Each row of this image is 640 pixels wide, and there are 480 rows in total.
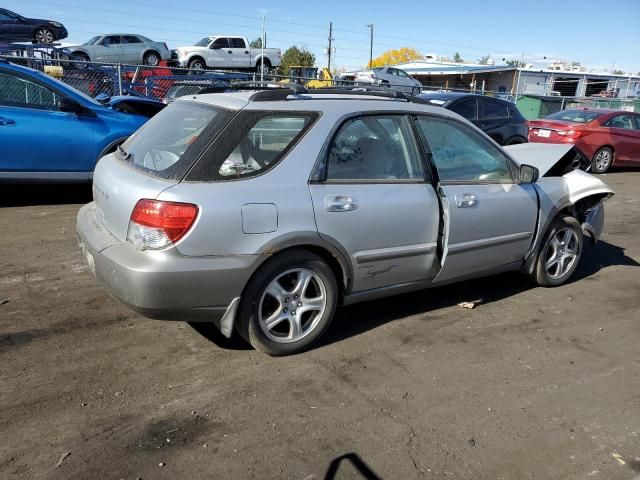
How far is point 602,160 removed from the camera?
43.3 feet

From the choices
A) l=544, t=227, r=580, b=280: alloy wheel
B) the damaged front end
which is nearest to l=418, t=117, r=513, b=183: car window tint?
the damaged front end

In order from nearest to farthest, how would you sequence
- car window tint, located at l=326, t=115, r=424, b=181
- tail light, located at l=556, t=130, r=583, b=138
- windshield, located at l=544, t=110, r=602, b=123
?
car window tint, located at l=326, t=115, r=424, b=181 < tail light, located at l=556, t=130, r=583, b=138 < windshield, located at l=544, t=110, r=602, b=123

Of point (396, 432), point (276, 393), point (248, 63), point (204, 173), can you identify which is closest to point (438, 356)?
point (396, 432)

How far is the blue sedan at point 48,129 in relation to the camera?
664cm

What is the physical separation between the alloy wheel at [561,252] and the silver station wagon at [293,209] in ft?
2.12

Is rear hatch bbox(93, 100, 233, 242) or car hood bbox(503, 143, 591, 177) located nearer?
rear hatch bbox(93, 100, 233, 242)

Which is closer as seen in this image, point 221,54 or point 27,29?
point 27,29

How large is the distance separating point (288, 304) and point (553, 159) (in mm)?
3137

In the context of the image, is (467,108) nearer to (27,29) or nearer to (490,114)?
(490,114)

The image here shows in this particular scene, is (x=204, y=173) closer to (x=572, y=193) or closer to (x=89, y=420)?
(x=89, y=420)

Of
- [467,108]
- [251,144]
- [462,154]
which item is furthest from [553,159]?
[467,108]

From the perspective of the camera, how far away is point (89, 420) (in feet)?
9.47

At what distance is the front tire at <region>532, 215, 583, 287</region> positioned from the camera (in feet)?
16.3

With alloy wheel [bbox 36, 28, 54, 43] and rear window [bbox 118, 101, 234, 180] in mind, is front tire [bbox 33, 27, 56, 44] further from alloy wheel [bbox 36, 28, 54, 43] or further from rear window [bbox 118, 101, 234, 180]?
rear window [bbox 118, 101, 234, 180]
